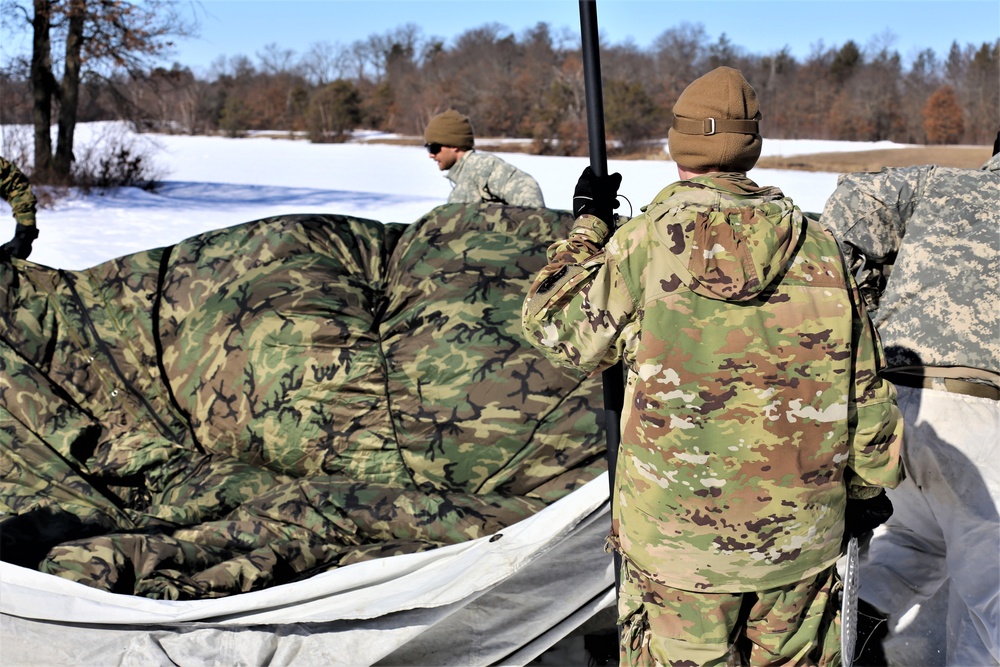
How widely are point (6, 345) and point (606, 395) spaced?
7.39 feet

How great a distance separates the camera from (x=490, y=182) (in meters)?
4.90

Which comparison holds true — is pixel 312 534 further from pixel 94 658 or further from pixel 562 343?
pixel 562 343

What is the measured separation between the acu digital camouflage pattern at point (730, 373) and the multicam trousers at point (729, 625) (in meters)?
0.04

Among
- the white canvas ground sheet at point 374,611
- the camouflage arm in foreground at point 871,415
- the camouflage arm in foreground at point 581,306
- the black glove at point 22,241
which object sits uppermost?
the black glove at point 22,241

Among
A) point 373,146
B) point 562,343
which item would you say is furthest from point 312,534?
point 373,146

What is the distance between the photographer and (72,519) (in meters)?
2.82

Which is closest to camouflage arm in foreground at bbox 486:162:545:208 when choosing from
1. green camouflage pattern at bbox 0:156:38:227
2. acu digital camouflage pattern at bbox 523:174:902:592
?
green camouflage pattern at bbox 0:156:38:227

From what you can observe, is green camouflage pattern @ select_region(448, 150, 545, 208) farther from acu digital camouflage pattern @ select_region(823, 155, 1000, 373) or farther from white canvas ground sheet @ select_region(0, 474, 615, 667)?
white canvas ground sheet @ select_region(0, 474, 615, 667)

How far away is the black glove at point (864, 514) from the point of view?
72.5 inches

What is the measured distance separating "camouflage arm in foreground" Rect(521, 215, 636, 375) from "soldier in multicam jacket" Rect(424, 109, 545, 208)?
2974 millimetres

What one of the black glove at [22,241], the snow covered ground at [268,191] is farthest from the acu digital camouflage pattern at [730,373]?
the snow covered ground at [268,191]

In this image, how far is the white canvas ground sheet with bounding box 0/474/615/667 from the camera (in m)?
2.34

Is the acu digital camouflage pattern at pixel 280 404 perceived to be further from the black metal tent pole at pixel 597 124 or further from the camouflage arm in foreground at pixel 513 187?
the camouflage arm in foreground at pixel 513 187

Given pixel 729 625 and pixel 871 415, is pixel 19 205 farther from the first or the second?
pixel 871 415
